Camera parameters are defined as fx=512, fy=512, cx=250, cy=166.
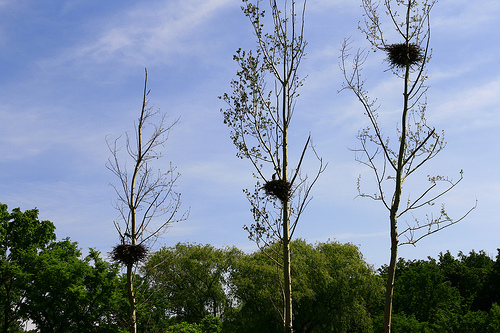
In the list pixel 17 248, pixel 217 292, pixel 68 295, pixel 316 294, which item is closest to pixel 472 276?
pixel 316 294

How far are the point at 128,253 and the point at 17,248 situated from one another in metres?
22.6

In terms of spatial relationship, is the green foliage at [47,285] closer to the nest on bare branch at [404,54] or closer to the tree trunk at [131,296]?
the tree trunk at [131,296]

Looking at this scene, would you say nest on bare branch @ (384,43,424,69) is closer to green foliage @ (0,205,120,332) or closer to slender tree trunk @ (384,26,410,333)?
slender tree trunk @ (384,26,410,333)

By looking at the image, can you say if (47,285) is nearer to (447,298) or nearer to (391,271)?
(391,271)

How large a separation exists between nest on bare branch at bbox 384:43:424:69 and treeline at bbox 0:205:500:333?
15527mm

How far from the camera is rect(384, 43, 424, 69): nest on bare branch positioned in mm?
9578

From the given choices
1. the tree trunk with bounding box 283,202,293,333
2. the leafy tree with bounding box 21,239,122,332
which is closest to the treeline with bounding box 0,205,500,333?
the leafy tree with bounding box 21,239,122,332

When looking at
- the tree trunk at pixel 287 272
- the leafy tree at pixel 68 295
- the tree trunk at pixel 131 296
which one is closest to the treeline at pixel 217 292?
the leafy tree at pixel 68 295

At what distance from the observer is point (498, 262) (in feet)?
130

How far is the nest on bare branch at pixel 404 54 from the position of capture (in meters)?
9.58

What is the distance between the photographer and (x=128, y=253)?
1017 centimetres

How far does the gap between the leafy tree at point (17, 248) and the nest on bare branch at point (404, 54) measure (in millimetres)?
24994

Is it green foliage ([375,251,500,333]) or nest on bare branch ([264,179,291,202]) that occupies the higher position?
nest on bare branch ([264,179,291,202])

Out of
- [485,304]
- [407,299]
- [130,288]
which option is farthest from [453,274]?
[130,288]
